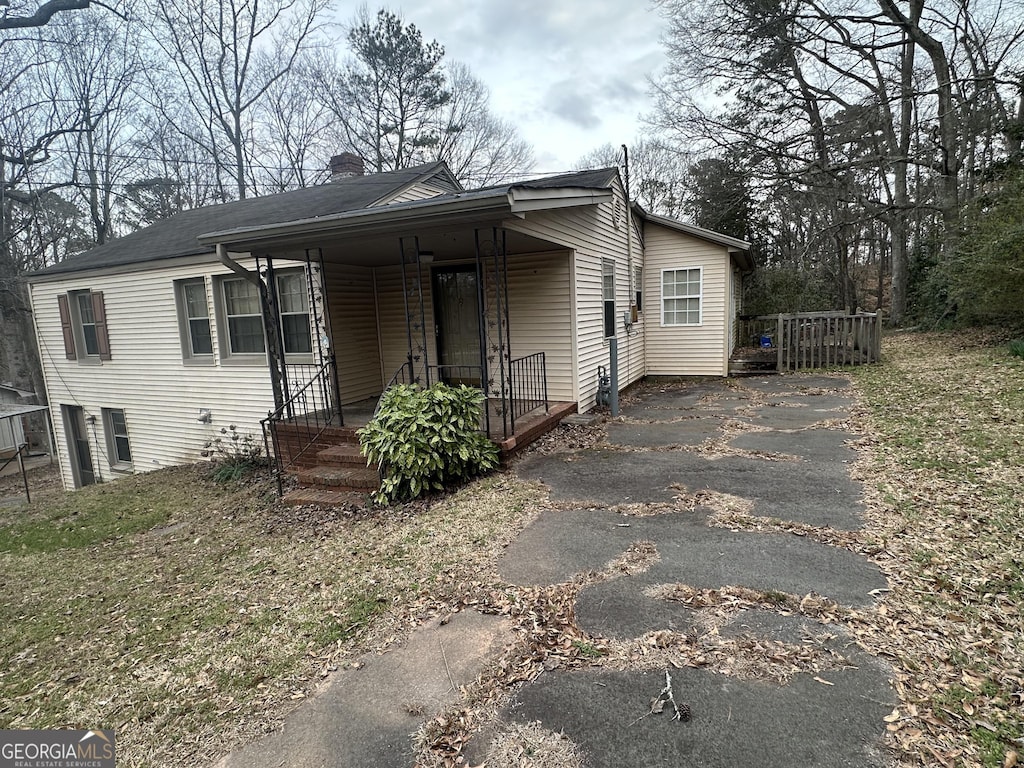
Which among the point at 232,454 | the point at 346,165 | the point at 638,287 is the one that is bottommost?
the point at 232,454

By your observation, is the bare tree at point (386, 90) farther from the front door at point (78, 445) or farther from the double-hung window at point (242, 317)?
the front door at point (78, 445)

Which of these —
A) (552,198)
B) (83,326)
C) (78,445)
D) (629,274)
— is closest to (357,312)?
(552,198)

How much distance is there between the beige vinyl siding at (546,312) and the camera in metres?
7.45

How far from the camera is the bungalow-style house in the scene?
6.28 m

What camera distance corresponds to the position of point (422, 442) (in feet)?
16.7

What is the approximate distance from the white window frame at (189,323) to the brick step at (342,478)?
4294 millimetres

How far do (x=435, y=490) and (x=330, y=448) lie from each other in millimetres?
1956

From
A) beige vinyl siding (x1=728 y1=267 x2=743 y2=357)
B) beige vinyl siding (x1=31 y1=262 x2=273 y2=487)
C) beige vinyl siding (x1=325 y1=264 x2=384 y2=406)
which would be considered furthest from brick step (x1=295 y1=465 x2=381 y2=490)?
beige vinyl siding (x1=728 y1=267 x2=743 y2=357)

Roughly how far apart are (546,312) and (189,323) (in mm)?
6585

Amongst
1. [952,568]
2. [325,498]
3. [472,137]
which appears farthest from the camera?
[472,137]

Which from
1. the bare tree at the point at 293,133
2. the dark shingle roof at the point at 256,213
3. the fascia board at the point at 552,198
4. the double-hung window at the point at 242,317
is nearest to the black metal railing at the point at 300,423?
the double-hung window at the point at 242,317

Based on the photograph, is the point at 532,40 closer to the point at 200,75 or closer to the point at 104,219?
the point at 200,75

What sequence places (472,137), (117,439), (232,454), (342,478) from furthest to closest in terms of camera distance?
1. (472,137)
2. (117,439)
3. (232,454)
4. (342,478)

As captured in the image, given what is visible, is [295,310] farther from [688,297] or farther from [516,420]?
[688,297]
